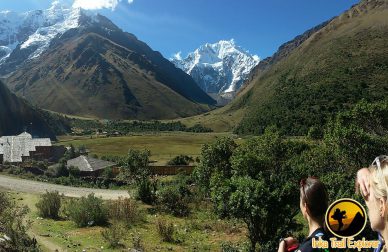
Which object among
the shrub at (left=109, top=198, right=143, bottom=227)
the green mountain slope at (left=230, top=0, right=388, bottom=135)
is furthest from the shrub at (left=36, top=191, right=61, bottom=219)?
the green mountain slope at (left=230, top=0, right=388, bottom=135)

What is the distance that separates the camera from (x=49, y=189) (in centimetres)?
4091

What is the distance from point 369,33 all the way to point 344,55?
14764 millimetres

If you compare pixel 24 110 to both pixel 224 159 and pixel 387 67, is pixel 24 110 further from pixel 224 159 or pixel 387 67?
pixel 224 159

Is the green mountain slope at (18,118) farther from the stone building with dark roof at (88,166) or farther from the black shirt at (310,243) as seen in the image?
the black shirt at (310,243)

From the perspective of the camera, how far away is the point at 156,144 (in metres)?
109

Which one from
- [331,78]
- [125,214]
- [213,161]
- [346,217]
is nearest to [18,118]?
[331,78]

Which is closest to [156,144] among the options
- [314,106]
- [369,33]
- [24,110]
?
[314,106]

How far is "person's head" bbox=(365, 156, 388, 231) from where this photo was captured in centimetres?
274

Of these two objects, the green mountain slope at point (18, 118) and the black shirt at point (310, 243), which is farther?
the green mountain slope at point (18, 118)

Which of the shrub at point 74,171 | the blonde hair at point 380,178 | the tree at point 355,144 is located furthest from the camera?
the shrub at point 74,171

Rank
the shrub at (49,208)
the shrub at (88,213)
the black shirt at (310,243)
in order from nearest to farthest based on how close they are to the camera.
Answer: the black shirt at (310,243) < the shrub at (88,213) < the shrub at (49,208)

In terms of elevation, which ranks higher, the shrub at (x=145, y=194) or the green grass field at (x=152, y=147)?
the green grass field at (x=152, y=147)

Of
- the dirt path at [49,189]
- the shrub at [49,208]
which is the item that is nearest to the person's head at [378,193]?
the shrub at [49,208]

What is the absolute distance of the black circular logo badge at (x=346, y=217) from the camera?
11.1 feet
